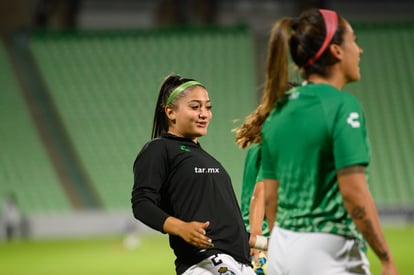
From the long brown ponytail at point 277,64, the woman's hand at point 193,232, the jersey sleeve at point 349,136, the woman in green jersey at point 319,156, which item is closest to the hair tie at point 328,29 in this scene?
the woman in green jersey at point 319,156

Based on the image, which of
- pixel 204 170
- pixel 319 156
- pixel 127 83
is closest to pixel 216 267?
pixel 204 170

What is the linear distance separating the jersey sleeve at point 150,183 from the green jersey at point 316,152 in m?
1.03

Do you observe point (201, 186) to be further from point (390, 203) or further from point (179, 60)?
point (179, 60)

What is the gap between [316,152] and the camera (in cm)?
354

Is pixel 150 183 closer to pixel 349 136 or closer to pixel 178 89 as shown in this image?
pixel 178 89

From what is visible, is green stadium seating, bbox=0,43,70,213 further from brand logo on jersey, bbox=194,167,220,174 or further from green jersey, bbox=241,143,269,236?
brand logo on jersey, bbox=194,167,220,174

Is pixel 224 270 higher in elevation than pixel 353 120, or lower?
lower

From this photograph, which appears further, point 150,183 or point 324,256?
point 150,183

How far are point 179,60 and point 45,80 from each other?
4347 mm

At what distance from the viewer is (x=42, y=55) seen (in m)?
28.3

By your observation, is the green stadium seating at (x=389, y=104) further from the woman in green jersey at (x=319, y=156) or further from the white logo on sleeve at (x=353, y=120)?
the white logo on sleeve at (x=353, y=120)

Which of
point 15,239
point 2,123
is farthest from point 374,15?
point 15,239

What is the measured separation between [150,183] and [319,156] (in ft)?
4.41

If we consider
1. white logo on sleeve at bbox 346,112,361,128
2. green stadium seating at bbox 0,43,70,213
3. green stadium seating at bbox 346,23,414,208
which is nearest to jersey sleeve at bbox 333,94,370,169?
white logo on sleeve at bbox 346,112,361,128
